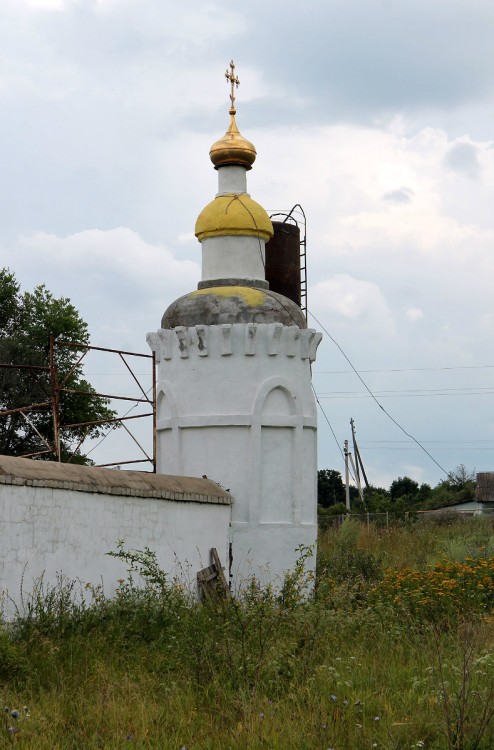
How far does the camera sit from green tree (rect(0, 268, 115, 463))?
3350 centimetres

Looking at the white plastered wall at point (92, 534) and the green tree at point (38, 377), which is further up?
the green tree at point (38, 377)

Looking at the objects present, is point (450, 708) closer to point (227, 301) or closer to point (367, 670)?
point (367, 670)

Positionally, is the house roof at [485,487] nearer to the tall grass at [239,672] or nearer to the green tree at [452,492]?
the green tree at [452,492]

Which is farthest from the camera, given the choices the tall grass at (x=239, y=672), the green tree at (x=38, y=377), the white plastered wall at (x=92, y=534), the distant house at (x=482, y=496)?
the distant house at (x=482, y=496)

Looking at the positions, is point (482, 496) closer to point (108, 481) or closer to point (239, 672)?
point (108, 481)

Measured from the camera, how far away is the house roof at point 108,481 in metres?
11.9

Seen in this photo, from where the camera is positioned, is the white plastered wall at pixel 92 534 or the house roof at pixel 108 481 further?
the house roof at pixel 108 481

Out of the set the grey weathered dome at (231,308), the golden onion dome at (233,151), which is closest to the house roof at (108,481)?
the grey weathered dome at (231,308)

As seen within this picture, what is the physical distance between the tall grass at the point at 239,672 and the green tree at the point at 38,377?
64.8 ft

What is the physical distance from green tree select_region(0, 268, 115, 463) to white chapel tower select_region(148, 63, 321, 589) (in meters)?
15.7

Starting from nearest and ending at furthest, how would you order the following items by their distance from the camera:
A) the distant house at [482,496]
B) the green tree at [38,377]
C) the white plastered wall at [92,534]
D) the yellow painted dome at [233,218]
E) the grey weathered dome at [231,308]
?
the white plastered wall at [92,534] → the grey weathered dome at [231,308] → the yellow painted dome at [233,218] → the green tree at [38,377] → the distant house at [482,496]

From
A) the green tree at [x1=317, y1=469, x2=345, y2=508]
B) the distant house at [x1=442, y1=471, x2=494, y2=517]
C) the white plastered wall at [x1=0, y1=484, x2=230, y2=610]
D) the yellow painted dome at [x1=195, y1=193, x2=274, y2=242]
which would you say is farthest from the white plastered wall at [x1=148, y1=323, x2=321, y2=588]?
the green tree at [x1=317, y1=469, x2=345, y2=508]

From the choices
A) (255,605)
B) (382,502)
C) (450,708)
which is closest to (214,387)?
(255,605)

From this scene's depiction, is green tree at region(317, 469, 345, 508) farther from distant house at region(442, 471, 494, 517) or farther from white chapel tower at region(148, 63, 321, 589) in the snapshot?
white chapel tower at region(148, 63, 321, 589)
